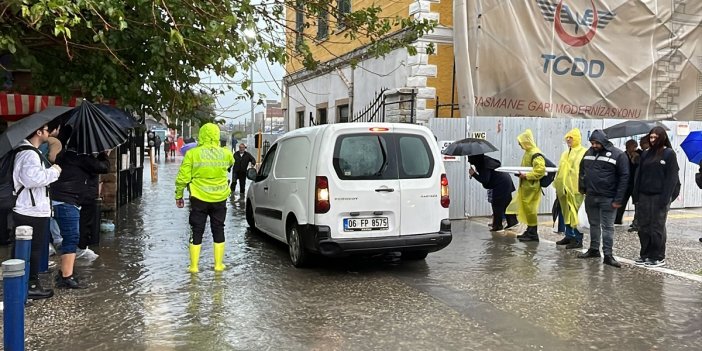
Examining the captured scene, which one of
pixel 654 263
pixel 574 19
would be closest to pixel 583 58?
pixel 574 19

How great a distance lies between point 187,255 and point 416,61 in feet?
24.3

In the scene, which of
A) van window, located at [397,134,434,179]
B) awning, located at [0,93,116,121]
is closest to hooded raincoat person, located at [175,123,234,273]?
van window, located at [397,134,434,179]

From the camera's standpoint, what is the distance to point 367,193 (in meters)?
6.37

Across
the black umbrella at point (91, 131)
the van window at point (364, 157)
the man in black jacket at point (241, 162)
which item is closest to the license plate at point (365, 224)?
the van window at point (364, 157)

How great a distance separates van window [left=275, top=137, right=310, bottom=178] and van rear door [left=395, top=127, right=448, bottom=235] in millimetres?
1108

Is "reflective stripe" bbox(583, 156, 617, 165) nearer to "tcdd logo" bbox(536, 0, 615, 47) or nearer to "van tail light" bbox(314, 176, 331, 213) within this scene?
"van tail light" bbox(314, 176, 331, 213)

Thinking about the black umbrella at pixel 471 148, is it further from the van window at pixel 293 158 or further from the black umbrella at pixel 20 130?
the black umbrella at pixel 20 130

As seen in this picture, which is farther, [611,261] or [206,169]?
[611,261]

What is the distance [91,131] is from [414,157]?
141 inches

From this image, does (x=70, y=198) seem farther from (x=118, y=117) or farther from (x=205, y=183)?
(x=118, y=117)

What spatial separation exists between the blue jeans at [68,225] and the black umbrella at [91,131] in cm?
61

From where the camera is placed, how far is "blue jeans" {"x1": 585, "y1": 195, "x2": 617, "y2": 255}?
283 inches

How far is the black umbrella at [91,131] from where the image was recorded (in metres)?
6.01

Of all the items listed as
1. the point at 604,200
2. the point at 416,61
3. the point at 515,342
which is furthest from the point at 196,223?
the point at 416,61
